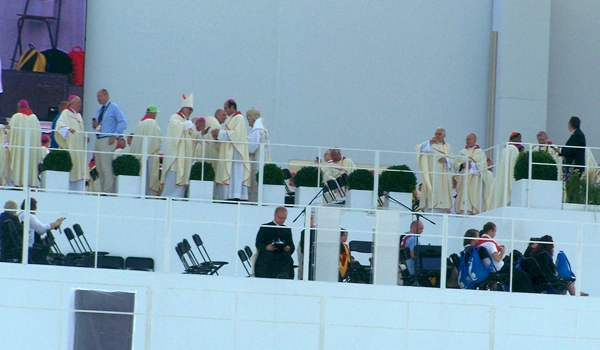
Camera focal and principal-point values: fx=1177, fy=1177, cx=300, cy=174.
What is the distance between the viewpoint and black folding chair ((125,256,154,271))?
13.9 meters

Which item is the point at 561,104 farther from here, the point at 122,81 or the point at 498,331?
the point at 498,331

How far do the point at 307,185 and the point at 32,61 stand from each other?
670 centimetres

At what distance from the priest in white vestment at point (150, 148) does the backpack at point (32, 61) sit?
472 centimetres

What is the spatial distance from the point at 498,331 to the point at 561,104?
11.2 m

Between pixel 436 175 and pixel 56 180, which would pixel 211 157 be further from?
pixel 436 175

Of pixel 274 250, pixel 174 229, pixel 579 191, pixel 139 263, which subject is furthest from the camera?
pixel 579 191

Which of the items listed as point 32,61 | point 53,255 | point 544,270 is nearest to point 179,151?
point 53,255

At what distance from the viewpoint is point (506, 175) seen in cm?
1530

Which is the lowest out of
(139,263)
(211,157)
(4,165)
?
(139,263)

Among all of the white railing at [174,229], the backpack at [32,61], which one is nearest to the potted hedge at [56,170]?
the white railing at [174,229]

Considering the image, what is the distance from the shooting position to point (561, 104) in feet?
73.2

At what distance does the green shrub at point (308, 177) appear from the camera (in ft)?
52.7

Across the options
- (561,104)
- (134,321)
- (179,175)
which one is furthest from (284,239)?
(561,104)

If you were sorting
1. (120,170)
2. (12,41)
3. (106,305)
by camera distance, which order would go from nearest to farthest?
(106,305), (120,170), (12,41)
